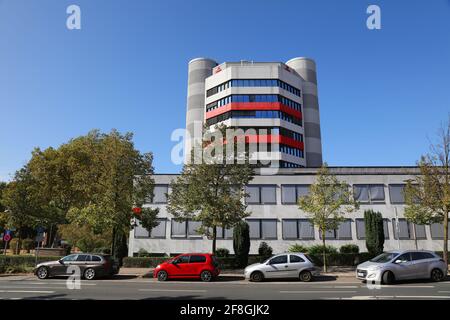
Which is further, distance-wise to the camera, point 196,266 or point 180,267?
point 180,267

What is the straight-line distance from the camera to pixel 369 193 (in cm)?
3117

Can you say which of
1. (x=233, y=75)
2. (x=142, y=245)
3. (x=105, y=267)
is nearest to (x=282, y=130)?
(x=233, y=75)

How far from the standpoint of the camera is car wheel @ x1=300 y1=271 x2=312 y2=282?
54.9ft

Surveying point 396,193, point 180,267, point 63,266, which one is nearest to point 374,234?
point 396,193

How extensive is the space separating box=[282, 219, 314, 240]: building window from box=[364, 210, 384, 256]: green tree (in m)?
5.97

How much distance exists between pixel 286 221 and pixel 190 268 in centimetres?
1557

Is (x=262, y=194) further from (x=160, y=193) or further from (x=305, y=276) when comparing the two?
(x=305, y=276)

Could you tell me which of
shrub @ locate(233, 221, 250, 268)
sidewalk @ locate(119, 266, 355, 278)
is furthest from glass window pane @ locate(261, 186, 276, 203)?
sidewalk @ locate(119, 266, 355, 278)

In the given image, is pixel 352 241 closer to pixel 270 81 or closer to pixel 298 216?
pixel 298 216

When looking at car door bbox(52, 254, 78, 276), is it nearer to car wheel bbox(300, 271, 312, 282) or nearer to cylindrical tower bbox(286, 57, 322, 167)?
car wheel bbox(300, 271, 312, 282)

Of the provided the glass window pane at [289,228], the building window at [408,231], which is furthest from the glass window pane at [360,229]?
the glass window pane at [289,228]

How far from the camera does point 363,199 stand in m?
31.0

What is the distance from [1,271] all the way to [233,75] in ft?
156
